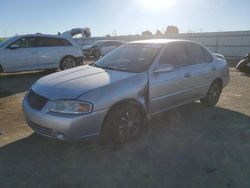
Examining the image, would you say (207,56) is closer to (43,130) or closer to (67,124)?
(67,124)

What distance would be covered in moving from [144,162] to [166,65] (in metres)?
1.71

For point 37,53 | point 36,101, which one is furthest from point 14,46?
point 36,101

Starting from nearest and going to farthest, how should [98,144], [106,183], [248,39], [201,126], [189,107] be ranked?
1. [106,183]
2. [98,144]
3. [201,126]
4. [189,107]
5. [248,39]

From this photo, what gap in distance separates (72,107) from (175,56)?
2430 millimetres

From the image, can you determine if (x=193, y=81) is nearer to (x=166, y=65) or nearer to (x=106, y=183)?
(x=166, y=65)

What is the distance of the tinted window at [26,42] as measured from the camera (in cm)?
1088

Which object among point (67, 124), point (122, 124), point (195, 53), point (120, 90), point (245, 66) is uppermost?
point (195, 53)

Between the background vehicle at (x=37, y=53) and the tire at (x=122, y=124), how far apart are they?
7.74 meters

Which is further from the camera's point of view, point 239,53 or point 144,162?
point 239,53

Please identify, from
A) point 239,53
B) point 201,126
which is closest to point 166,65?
point 201,126

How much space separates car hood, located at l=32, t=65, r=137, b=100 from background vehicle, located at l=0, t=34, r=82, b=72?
660 centimetres

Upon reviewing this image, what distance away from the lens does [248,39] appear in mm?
23438

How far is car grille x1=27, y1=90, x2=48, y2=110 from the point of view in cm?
403

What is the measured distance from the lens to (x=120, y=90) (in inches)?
165
